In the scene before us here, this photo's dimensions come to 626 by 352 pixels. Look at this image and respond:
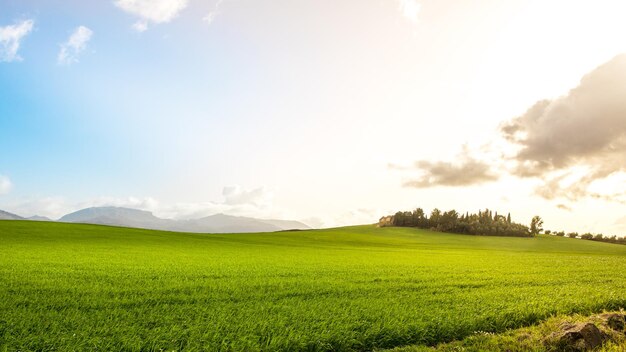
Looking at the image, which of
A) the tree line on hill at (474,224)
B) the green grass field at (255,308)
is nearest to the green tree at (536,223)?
the tree line on hill at (474,224)

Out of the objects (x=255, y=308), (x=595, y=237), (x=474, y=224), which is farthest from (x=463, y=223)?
(x=255, y=308)

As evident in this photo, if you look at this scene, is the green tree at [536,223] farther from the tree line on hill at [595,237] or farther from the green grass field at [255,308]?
the green grass field at [255,308]

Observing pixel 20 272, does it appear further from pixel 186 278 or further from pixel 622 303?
pixel 622 303

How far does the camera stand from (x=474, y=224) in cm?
13050

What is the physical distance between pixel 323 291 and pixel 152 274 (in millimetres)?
9598

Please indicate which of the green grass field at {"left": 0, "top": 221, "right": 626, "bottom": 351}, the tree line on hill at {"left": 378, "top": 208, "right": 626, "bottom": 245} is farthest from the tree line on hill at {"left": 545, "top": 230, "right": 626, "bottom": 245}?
the green grass field at {"left": 0, "top": 221, "right": 626, "bottom": 351}

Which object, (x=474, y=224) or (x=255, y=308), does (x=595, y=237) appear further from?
(x=255, y=308)

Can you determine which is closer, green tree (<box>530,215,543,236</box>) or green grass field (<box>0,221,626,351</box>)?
green grass field (<box>0,221,626,351</box>)

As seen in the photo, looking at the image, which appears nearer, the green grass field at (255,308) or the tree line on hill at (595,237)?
the green grass field at (255,308)

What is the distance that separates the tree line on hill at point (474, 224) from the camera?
130250mm

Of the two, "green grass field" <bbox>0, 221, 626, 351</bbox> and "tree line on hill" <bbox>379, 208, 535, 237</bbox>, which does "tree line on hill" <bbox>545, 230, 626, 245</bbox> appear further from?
"green grass field" <bbox>0, 221, 626, 351</bbox>

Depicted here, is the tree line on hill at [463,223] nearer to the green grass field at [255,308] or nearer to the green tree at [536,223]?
the green tree at [536,223]

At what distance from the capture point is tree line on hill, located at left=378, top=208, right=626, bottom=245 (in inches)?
5128

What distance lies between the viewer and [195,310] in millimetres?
11609
